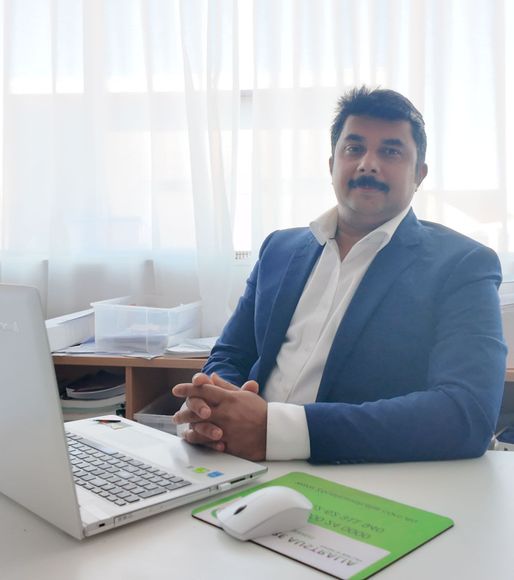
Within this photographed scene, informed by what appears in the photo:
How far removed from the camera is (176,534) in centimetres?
73

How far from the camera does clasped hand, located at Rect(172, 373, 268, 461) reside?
39.1 inches

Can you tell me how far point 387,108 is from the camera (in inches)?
61.5

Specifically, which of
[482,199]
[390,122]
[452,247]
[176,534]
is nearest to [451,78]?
[482,199]

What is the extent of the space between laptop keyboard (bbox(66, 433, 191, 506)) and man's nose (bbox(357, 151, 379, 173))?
93cm

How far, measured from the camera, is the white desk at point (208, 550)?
639 mm

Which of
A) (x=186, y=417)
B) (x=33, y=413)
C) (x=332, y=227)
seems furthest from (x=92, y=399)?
(x=33, y=413)

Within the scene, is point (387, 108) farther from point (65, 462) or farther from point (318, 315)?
point (65, 462)

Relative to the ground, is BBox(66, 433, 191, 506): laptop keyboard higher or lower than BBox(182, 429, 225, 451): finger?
higher

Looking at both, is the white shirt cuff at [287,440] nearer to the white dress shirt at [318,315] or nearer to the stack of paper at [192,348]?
the white dress shirt at [318,315]

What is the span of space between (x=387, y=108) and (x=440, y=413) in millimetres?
833

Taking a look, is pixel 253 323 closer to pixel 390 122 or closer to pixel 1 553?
pixel 390 122

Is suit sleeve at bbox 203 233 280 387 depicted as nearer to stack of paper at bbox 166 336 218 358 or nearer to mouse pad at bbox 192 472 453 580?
stack of paper at bbox 166 336 218 358

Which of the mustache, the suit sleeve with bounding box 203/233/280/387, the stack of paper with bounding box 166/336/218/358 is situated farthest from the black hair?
the stack of paper with bounding box 166/336/218/358

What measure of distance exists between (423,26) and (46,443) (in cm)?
199
